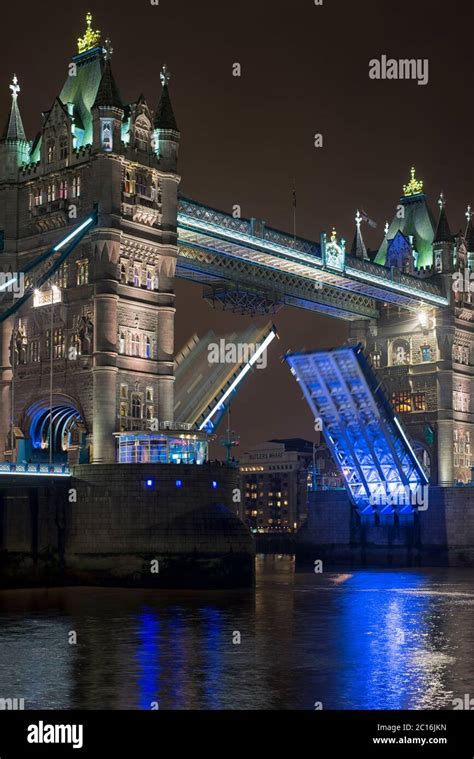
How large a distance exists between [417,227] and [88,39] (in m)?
38.8

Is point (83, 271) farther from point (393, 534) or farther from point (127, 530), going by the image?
point (393, 534)

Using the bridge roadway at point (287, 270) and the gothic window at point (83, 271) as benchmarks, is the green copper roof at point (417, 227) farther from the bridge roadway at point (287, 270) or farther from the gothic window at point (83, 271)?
the gothic window at point (83, 271)

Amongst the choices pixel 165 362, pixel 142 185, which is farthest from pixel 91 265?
pixel 165 362

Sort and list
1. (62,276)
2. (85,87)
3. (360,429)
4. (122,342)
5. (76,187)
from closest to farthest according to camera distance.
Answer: (122,342) → (76,187) → (62,276) → (85,87) → (360,429)

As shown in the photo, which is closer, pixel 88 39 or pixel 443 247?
pixel 88 39

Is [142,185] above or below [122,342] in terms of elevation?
above

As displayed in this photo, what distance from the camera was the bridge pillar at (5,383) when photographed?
63531 millimetres

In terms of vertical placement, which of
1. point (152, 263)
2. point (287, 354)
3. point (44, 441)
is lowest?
point (44, 441)

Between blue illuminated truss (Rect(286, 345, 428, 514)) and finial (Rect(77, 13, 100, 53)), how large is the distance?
20.3m

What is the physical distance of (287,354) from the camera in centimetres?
6619

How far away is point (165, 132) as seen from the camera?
62.5 meters
